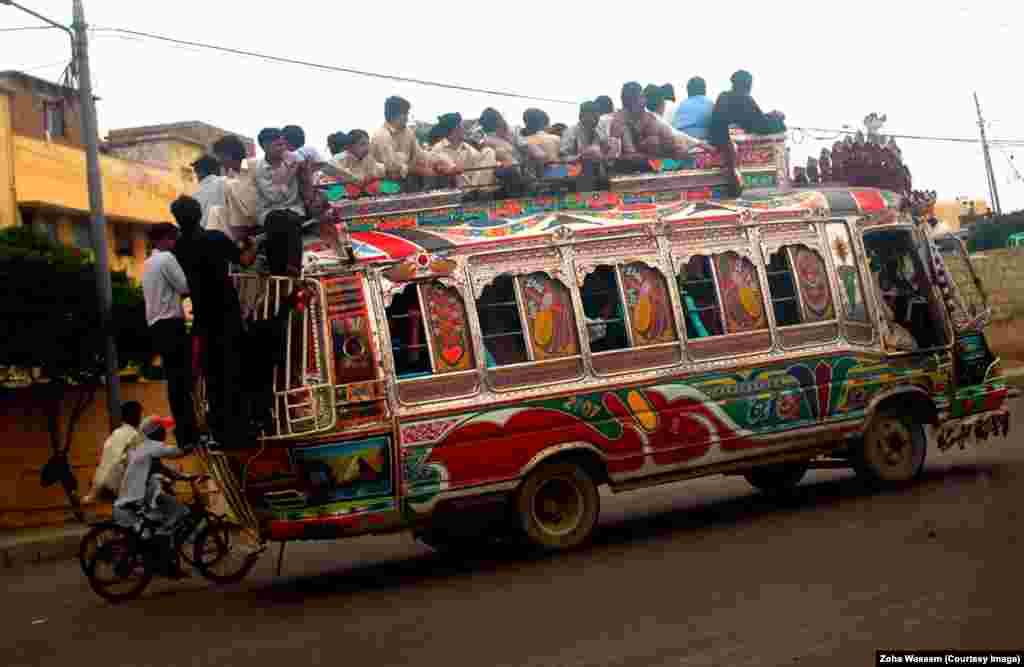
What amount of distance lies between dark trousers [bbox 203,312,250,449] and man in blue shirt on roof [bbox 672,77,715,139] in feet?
18.2

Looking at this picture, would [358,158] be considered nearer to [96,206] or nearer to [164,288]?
[164,288]

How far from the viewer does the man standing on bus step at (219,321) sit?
8.95 meters

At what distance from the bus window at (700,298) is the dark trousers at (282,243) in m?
3.27

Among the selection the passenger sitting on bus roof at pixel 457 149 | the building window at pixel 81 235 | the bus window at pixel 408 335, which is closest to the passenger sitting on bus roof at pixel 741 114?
the passenger sitting on bus roof at pixel 457 149

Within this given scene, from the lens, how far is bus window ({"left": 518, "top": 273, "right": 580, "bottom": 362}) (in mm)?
9727

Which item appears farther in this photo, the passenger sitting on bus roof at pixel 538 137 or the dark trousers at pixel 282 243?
the passenger sitting on bus roof at pixel 538 137

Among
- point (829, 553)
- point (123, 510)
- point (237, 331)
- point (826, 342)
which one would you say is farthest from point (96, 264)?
point (829, 553)

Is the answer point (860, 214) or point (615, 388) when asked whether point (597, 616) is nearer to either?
point (615, 388)

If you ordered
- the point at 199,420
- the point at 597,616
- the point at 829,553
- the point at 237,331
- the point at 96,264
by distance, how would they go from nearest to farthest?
the point at 597,616 → the point at 829,553 → the point at 237,331 → the point at 199,420 → the point at 96,264

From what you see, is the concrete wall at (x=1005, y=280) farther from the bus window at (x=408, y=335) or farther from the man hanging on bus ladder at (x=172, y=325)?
the man hanging on bus ladder at (x=172, y=325)

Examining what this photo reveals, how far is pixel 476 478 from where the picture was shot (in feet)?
30.6

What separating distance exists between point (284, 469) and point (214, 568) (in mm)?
2109

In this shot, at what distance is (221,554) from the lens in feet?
34.3

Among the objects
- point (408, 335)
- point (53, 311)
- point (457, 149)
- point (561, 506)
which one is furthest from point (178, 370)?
point (53, 311)
